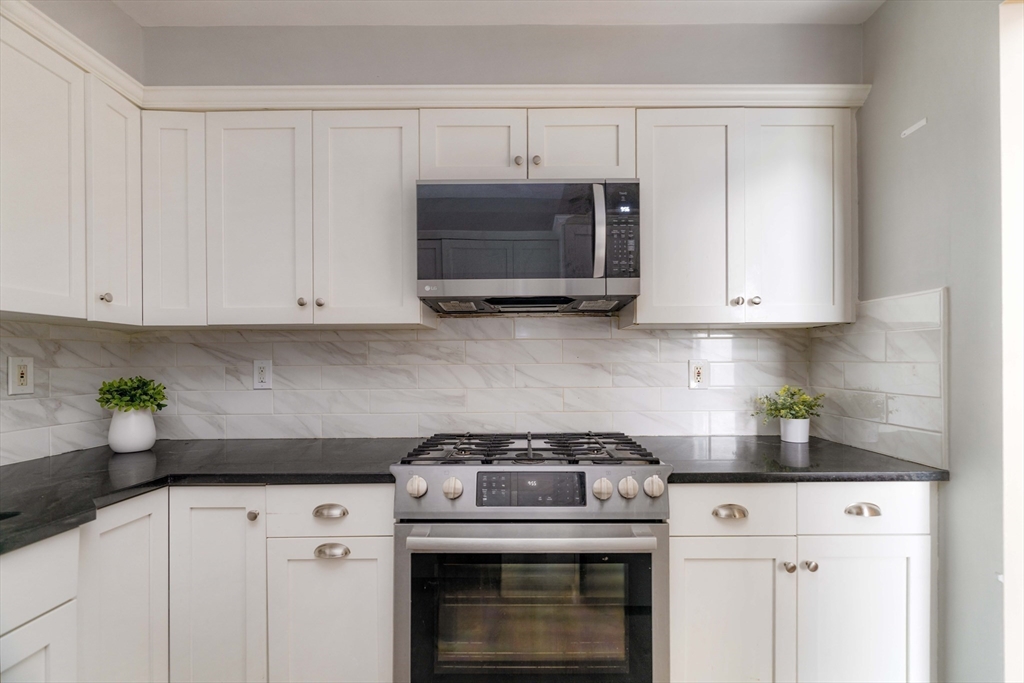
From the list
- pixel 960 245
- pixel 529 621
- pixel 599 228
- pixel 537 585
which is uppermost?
pixel 599 228

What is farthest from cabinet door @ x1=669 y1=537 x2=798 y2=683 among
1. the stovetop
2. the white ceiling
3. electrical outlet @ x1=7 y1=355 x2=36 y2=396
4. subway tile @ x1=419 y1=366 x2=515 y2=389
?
electrical outlet @ x1=7 y1=355 x2=36 y2=396

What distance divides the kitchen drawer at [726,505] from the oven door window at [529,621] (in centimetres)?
26

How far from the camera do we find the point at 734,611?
163 centimetres

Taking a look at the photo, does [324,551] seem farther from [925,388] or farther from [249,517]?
[925,388]

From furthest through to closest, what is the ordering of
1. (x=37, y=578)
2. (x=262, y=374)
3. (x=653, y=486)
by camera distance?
(x=262, y=374) → (x=653, y=486) → (x=37, y=578)

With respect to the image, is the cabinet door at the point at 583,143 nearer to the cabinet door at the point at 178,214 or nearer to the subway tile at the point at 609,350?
the subway tile at the point at 609,350

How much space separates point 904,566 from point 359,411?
6.37 ft

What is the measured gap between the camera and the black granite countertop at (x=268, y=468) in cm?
131

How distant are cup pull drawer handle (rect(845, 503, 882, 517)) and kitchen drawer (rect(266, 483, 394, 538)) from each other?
1366 millimetres

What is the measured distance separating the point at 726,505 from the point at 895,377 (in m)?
0.74

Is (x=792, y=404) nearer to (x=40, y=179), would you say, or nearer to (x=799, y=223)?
(x=799, y=223)

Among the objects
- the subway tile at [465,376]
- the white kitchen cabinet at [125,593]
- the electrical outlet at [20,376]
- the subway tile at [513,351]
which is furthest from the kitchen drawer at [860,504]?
the electrical outlet at [20,376]

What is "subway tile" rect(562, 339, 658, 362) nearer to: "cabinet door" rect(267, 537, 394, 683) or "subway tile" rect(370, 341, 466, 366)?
"subway tile" rect(370, 341, 466, 366)

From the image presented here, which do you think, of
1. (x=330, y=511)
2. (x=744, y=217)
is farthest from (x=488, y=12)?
(x=330, y=511)
